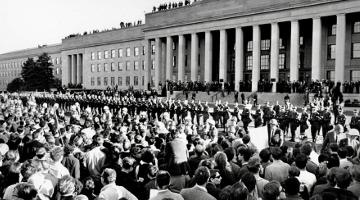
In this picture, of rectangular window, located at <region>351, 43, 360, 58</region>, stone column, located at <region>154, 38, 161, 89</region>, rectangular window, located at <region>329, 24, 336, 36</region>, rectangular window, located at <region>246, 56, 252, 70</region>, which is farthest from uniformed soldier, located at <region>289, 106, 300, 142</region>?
stone column, located at <region>154, 38, 161, 89</region>

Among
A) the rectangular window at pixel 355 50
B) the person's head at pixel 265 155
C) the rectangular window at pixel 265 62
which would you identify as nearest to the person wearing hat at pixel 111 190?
the person's head at pixel 265 155

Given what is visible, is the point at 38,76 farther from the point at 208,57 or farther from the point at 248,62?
the point at 248,62

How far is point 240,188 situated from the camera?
5.35 metres

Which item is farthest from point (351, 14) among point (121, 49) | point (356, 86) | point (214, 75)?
point (121, 49)

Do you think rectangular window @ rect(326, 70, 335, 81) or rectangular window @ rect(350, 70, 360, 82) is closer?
rectangular window @ rect(350, 70, 360, 82)

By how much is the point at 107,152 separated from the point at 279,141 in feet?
13.6

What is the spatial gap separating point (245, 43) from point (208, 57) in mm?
6169

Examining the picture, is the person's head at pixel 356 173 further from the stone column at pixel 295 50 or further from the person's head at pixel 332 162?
the stone column at pixel 295 50

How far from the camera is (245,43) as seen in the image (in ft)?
199

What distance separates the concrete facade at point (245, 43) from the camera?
152 ft

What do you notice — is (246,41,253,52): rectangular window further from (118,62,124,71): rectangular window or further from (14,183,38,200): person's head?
(14,183,38,200): person's head

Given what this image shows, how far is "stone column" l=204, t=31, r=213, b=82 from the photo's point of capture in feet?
193

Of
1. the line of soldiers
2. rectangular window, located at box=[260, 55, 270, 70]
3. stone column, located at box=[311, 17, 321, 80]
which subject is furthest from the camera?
rectangular window, located at box=[260, 55, 270, 70]

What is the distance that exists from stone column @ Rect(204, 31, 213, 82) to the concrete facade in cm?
14
